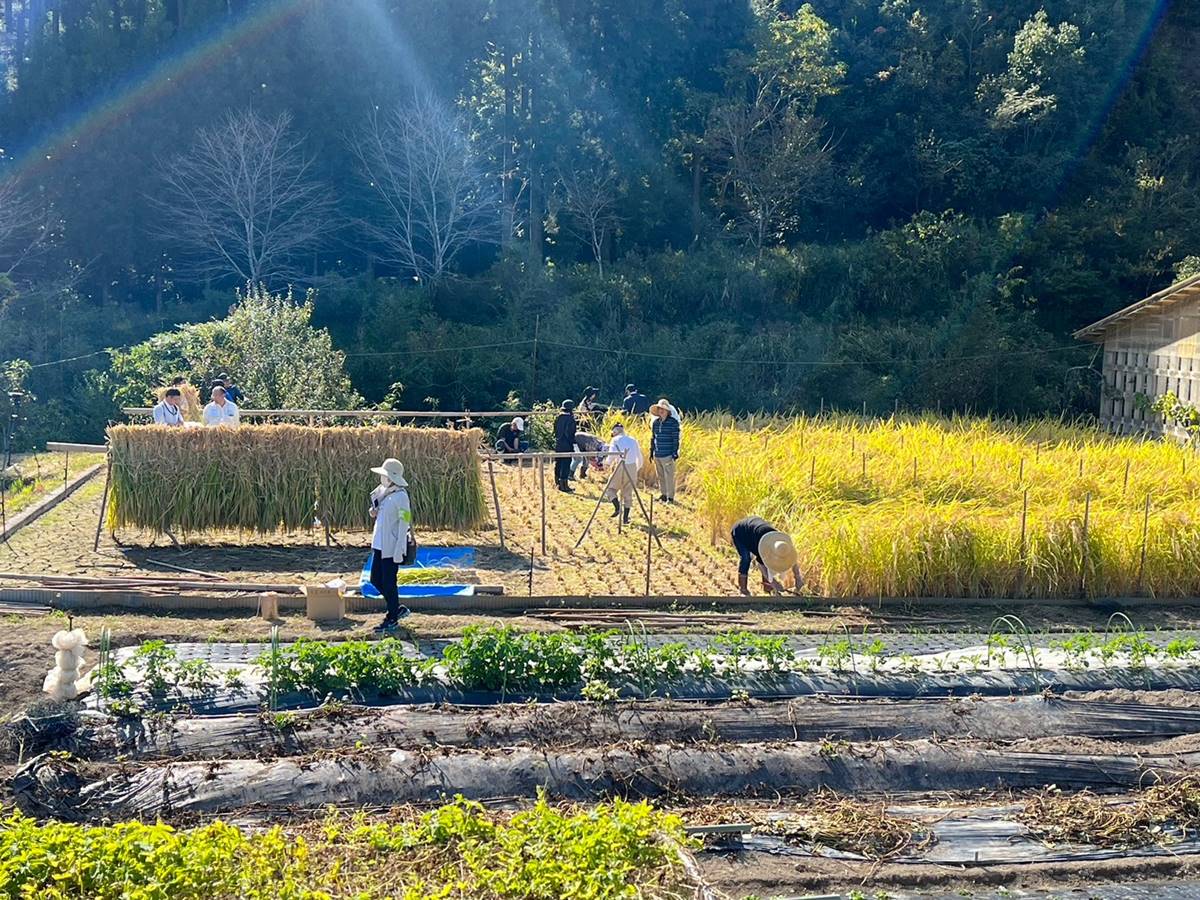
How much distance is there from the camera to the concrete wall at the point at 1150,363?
19.9m

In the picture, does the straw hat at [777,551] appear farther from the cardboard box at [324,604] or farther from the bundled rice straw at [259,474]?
the bundled rice straw at [259,474]

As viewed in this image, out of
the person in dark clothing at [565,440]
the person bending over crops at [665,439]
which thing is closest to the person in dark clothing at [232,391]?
the person in dark clothing at [565,440]

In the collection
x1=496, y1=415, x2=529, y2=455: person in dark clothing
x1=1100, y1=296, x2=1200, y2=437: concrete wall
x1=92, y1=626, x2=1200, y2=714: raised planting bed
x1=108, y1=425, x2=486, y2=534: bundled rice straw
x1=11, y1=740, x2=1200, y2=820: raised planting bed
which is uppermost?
x1=1100, y1=296, x2=1200, y2=437: concrete wall

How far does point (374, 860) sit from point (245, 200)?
29618 mm

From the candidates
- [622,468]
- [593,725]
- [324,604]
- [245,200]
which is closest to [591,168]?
[245,200]

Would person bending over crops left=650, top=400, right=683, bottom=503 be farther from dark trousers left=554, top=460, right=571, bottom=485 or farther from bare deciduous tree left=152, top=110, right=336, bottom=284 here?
bare deciduous tree left=152, top=110, right=336, bottom=284

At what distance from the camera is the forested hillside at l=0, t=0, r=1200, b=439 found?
31.0 meters

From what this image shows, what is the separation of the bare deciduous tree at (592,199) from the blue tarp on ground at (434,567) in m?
19.9

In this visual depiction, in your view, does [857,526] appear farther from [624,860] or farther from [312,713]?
[624,860]

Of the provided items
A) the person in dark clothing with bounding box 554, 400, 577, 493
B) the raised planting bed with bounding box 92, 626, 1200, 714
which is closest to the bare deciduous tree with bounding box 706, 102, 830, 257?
the person in dark clothing with bounding box 554, 400, 577, 493

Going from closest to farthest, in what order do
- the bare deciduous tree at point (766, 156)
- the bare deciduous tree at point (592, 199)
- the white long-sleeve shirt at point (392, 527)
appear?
1. the white long-sleeve shirt at point (392, 527)
2. the bare deciduous tree at point (766, 156)
3. the bare deciduous tree at point (592, 199)

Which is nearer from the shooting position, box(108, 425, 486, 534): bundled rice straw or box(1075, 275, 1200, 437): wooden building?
box(108, 425, 486, 534): bundled rice straw

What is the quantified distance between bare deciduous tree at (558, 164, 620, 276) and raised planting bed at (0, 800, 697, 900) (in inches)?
1074

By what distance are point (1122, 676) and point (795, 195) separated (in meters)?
25.5
